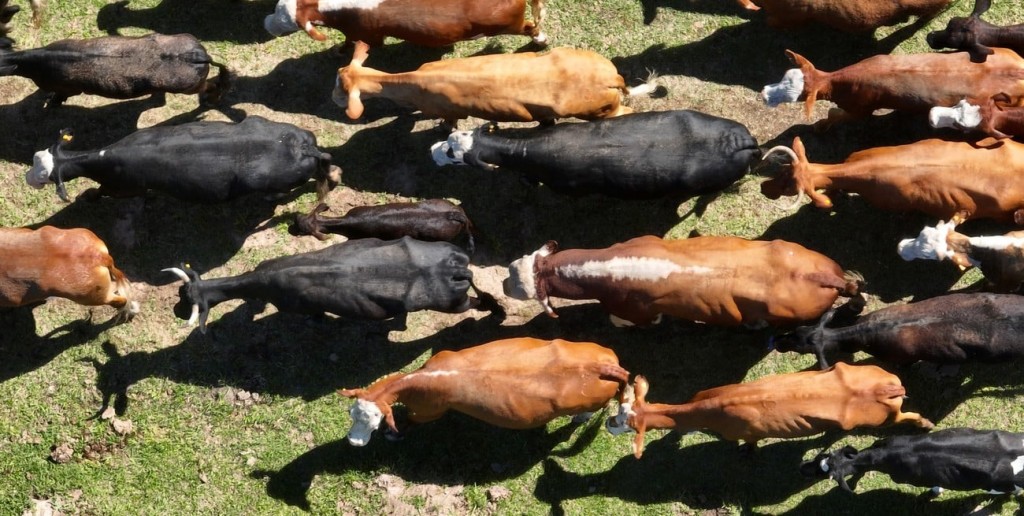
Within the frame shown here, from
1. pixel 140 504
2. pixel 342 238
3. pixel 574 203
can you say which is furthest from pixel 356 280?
pixel 140 504

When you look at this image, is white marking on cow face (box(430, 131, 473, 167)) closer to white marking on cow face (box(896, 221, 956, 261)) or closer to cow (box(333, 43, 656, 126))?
cow (box(333, 43, 656, 126))

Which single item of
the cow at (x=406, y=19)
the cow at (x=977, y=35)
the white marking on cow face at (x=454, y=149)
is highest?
the cow at (x=977, y=35)

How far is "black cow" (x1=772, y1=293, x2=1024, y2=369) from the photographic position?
790 centimetres

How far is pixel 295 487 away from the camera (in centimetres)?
898

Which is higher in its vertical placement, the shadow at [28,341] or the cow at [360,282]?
the cow at [360,282]

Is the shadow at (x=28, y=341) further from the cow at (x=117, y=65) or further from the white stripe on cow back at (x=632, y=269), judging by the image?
the white stripe on cow back at (x=632, y=269)

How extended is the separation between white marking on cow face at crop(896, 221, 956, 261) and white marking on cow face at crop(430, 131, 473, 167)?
4078mm

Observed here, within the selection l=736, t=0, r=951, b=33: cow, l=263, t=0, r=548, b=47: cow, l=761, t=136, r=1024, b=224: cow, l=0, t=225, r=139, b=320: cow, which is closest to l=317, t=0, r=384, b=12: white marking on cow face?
l=263, t=0, r=548, b=47: cow

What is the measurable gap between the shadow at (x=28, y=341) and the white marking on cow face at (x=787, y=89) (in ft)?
21.8

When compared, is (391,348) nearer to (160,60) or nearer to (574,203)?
(574,203)

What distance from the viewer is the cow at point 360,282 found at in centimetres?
795

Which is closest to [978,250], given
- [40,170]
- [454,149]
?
[454,149]

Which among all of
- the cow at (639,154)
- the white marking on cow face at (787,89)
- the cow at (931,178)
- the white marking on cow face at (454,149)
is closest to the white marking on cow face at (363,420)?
the white marking on cow face at (454,149)

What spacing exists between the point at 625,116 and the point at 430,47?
220cm
